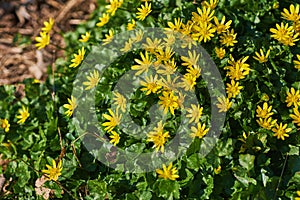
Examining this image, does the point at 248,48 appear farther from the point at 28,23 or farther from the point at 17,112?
the point at 28,23

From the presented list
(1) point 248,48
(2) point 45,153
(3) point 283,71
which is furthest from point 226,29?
(2) point 45,153

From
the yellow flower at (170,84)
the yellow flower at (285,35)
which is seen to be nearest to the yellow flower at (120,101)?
the yellow flower at (170,84)

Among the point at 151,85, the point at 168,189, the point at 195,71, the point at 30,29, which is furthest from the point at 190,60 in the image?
the point at 30,29

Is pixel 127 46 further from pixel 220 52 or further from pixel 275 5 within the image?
pixel 275 5

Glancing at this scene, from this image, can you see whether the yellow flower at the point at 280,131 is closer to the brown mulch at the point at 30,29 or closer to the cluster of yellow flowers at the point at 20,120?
the cluster of yellow flowers at the point at 20,120

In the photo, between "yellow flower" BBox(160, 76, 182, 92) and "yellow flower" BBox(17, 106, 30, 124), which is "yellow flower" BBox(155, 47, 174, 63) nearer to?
"yellow flower" BBox(160, 76, 182, 92)

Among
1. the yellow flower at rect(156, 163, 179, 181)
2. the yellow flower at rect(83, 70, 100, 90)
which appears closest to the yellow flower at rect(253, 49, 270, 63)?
the yellow flower at rect(156, 163, 179, 181)

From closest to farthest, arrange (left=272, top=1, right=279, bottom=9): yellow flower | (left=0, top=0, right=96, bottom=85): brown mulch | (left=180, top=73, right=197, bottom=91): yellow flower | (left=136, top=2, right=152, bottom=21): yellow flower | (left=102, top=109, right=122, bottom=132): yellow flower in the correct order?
(left=180, top=73, right=197, bottom=91): yellow flower → (left=102, top=109, right=122, bottom=132): yellow flower → (left=136, top=2, right=152, bottom=21): yellow flower → (left=272, top=1, right=279, bottom=9): yellow flower → (left=0, top=0, right=96, bottom=85): brown mulch
